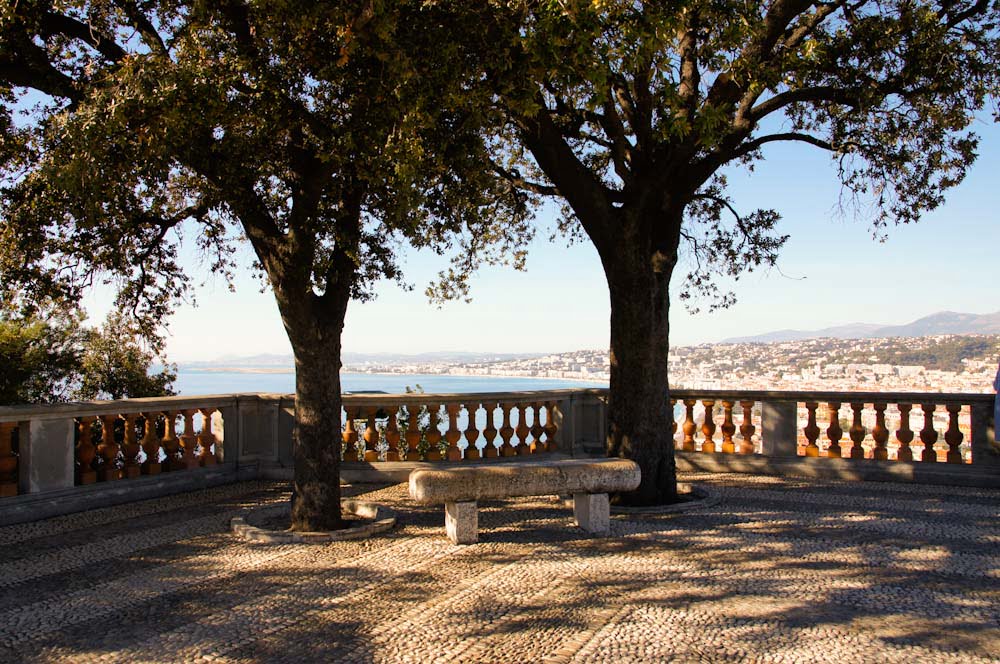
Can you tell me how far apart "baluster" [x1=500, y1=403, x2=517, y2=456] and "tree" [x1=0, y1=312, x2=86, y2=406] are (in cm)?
785

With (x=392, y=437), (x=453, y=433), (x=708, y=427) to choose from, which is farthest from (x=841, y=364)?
(x=392, y=437)

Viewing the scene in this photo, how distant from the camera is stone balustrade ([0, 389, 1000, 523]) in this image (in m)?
9.14

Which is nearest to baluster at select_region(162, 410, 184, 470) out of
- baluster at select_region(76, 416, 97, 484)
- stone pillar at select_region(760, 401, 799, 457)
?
baluster at select_region(76, 416, 97, 484)

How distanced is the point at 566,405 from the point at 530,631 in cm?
734

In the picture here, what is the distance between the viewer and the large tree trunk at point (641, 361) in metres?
9.03

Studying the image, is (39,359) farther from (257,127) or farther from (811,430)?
(811,430)

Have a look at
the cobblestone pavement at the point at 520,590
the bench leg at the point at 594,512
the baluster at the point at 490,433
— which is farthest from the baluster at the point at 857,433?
the bench leg at the point at 594,512

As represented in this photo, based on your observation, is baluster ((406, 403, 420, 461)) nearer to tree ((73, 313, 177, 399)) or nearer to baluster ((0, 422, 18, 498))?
baluster ((0, 422, 18, 498))

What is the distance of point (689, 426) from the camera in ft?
38.8

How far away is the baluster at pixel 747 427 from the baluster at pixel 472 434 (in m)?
3.94

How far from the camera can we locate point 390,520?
763 centimetres

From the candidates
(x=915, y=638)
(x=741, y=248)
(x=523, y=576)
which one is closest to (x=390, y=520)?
(x=523, y=576)

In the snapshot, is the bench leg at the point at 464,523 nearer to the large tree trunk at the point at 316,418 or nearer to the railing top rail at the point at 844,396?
the large tree trunk at the point at 316,418

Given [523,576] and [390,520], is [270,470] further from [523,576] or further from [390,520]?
[523,576]
